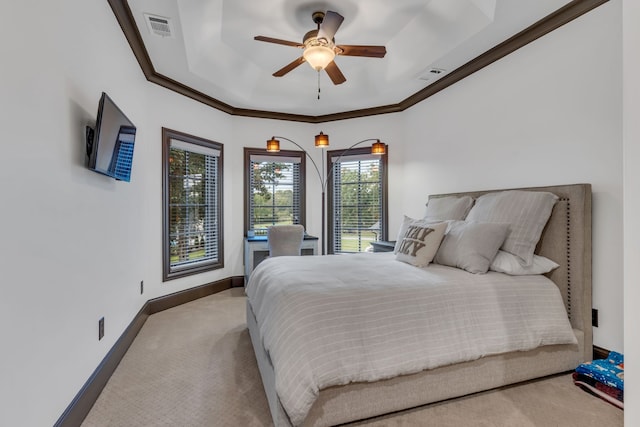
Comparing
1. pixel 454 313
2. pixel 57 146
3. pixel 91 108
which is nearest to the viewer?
pixel 57 146

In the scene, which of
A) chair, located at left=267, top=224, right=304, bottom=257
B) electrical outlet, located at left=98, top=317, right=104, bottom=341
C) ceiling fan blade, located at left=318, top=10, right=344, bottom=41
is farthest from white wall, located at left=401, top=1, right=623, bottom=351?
electrical outlet, located at left=98, top=317, right=104, bottom=341

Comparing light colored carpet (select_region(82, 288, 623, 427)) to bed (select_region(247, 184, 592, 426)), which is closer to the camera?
bed (select_region(247, 184, 592, 426))

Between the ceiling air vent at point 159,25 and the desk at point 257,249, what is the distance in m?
2.62

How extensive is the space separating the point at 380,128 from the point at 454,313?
11.7ft

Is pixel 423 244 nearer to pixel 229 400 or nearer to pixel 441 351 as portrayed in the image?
pixel 441 351

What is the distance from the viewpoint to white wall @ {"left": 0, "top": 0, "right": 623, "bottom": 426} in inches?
49.6

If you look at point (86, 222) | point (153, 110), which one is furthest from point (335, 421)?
point (153, 110)

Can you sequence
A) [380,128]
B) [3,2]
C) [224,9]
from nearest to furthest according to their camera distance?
[3,2] < [224,9] < [380,128]

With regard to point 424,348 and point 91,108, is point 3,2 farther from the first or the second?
point 424,348

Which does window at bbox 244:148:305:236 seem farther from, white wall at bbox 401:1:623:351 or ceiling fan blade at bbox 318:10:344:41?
ceiling fan blade at bbox 318:10:344:41

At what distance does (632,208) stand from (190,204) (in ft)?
13.9

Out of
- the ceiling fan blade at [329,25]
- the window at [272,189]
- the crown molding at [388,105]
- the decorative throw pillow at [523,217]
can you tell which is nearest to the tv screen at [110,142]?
the crown molding at [388,105]

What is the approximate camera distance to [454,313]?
188 centimetres

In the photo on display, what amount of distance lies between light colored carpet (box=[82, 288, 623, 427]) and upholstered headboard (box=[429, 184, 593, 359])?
471mm
